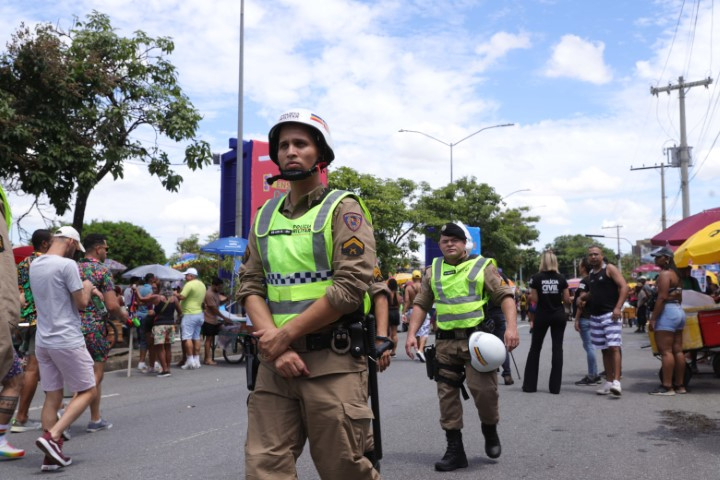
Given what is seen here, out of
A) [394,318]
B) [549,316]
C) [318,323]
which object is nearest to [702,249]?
[549,316]

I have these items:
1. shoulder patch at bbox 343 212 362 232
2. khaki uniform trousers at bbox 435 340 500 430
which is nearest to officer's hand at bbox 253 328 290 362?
shoulder patch at bbox 343 212 362 232

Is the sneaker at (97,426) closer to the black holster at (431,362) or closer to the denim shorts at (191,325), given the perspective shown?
the black holster at (431,362)

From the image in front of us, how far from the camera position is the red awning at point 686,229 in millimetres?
11828

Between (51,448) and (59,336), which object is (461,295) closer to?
(59,336)

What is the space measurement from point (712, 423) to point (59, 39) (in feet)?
39.5

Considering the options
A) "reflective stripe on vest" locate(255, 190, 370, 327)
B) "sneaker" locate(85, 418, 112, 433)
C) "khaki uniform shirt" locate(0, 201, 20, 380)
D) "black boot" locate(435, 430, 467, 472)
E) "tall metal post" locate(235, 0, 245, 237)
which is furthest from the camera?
"tall metal post" locate(235, 0, 245, 237)

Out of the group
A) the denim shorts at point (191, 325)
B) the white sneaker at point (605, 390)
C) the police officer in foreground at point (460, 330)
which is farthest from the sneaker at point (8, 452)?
the denim shorts at point (191, 325)

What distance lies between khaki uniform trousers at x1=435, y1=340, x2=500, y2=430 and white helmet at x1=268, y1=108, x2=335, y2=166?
2.71 metres

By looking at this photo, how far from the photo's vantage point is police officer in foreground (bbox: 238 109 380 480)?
2641 millimetres

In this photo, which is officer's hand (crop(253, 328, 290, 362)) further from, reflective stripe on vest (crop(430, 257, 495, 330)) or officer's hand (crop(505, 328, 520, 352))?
officer's hand (crop(505, 328, 520, 352))

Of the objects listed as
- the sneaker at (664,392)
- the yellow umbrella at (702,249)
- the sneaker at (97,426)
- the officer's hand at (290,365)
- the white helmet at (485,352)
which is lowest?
the sneaker at (97,426)

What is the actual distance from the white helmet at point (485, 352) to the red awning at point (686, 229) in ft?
25.6

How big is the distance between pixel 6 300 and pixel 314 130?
162 centimetres

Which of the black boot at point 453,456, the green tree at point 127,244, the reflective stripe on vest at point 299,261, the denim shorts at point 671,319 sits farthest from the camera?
the green tree at point 127,244
